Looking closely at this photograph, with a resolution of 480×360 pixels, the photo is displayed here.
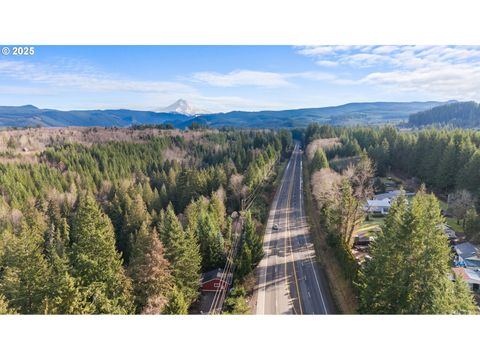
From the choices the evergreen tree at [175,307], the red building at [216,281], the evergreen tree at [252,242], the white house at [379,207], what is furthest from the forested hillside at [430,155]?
the evergreen tree at [175,307]

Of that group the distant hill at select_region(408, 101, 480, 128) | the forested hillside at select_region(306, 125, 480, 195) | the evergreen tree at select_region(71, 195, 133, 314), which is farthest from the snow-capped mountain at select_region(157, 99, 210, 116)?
the distant hill at select_region(408, 101, 480, 128)

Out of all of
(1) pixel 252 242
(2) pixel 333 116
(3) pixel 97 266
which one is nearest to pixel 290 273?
(1) pixel 252 242

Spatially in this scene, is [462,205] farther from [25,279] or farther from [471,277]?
[25,279]

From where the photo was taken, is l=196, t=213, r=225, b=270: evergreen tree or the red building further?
l=196, t=213, r=225, b=270: evergreen tree

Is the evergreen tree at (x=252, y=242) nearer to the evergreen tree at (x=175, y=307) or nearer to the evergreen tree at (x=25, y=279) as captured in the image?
the evergreen tree at (x=175, y=307)

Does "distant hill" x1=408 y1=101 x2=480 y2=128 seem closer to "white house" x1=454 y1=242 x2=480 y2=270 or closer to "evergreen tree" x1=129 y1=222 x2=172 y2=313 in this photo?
"white house" x1=454 y1=242 x2=480 y2=270

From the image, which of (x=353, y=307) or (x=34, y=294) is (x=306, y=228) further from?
(x=34, y=294)
